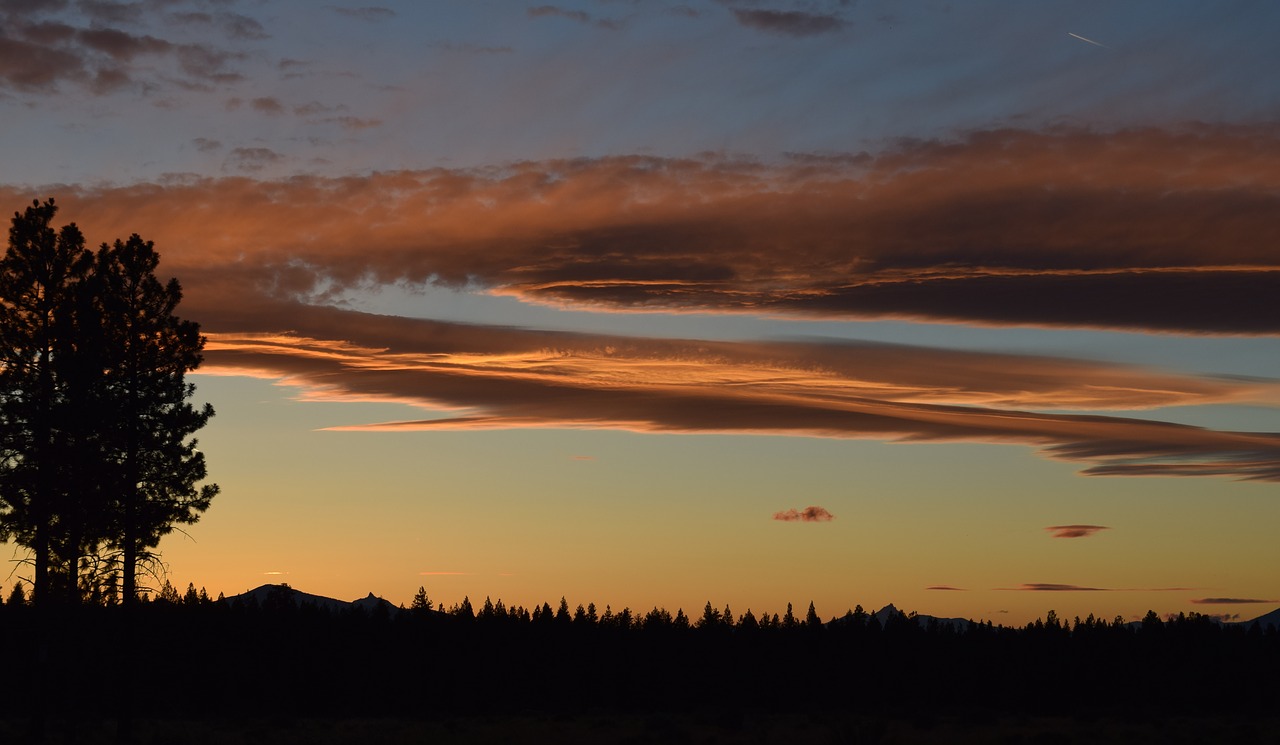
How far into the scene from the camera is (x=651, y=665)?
9444cm

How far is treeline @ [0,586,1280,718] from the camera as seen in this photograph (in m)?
82.3

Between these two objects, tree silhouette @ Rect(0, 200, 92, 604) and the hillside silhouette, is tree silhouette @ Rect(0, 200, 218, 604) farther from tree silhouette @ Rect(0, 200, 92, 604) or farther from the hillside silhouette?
the hillside silhouette

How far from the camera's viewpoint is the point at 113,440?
4022 cm

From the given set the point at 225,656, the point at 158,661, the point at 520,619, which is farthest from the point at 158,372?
the point at 520,619

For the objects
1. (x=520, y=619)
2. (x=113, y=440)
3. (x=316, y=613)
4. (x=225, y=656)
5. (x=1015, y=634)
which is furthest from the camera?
(x=1015, y=634)

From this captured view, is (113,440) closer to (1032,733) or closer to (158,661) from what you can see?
(158,661)

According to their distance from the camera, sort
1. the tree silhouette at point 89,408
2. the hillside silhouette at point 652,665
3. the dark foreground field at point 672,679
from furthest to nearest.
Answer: the hillside silhouette at point 652,665
the dark foreground field at point 672,679
the tree silhouette at point 89,408

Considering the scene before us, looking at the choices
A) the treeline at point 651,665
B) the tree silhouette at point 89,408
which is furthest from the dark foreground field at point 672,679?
the tree silhouette at point 89,408

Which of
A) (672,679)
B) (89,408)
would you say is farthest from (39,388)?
(672,679)

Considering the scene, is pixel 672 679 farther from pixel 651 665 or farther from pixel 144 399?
pixel 144 399

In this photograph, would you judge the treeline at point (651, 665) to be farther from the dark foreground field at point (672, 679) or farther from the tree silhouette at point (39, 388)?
the tree silhouette at point (39, 388)

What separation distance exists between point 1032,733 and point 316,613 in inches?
2078

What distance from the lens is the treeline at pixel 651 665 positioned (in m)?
82.3

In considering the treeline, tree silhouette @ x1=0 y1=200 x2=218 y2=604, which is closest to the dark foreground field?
the treeline
